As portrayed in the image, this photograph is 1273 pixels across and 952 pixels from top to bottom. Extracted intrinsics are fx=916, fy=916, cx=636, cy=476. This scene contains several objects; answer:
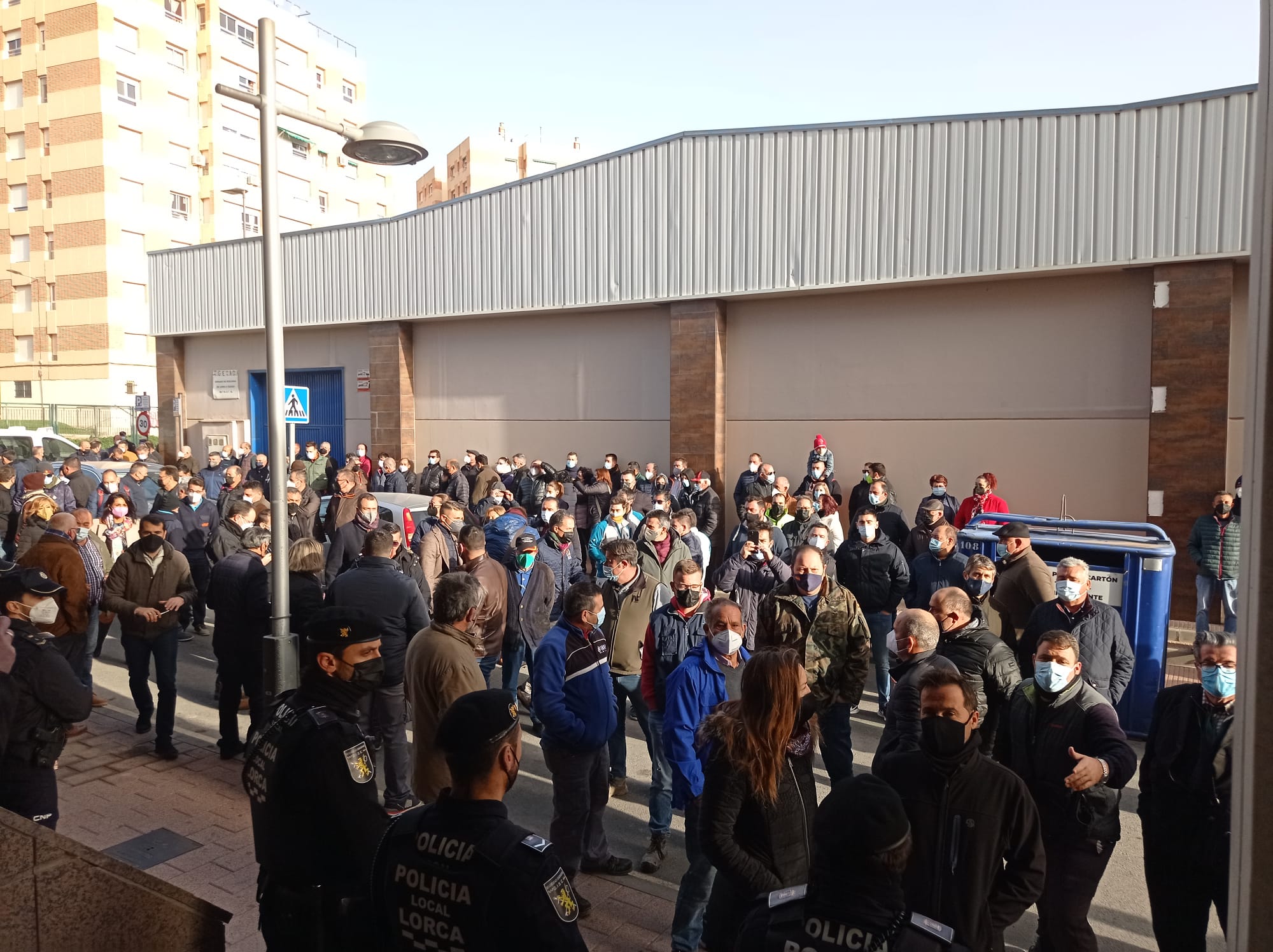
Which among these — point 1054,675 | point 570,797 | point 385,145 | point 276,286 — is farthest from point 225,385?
point 1054,675

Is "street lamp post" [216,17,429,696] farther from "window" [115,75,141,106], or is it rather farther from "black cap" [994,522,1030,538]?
"window" [115,75,141,106]

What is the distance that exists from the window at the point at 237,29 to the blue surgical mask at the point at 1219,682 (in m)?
51.9

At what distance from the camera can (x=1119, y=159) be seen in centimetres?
1265

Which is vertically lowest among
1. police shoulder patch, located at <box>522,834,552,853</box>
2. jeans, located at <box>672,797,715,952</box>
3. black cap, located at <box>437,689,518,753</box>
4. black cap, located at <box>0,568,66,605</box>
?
jeans, located at <box>672,797,715,952</box>

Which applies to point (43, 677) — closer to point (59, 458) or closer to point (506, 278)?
point (506, 278)

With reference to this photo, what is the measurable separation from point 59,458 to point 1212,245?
80.5 ft

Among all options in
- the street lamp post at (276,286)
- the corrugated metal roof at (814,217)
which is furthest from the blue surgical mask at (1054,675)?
the corrugated metal roof at (814,217)

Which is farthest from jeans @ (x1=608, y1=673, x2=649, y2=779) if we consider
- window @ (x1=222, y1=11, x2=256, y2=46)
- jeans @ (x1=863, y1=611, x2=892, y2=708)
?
window @ (x1=222, y1=11, x2=256, y2=46)

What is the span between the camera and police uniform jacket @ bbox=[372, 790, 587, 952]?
2.24 meters

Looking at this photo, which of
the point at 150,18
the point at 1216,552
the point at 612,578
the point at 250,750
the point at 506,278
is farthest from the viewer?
the point at 150,18

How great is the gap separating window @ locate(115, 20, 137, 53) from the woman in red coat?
43569mm

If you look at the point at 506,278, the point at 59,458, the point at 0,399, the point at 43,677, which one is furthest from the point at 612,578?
the point at 0,399

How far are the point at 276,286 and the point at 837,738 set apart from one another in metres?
5.11

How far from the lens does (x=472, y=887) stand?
2.27 metres
